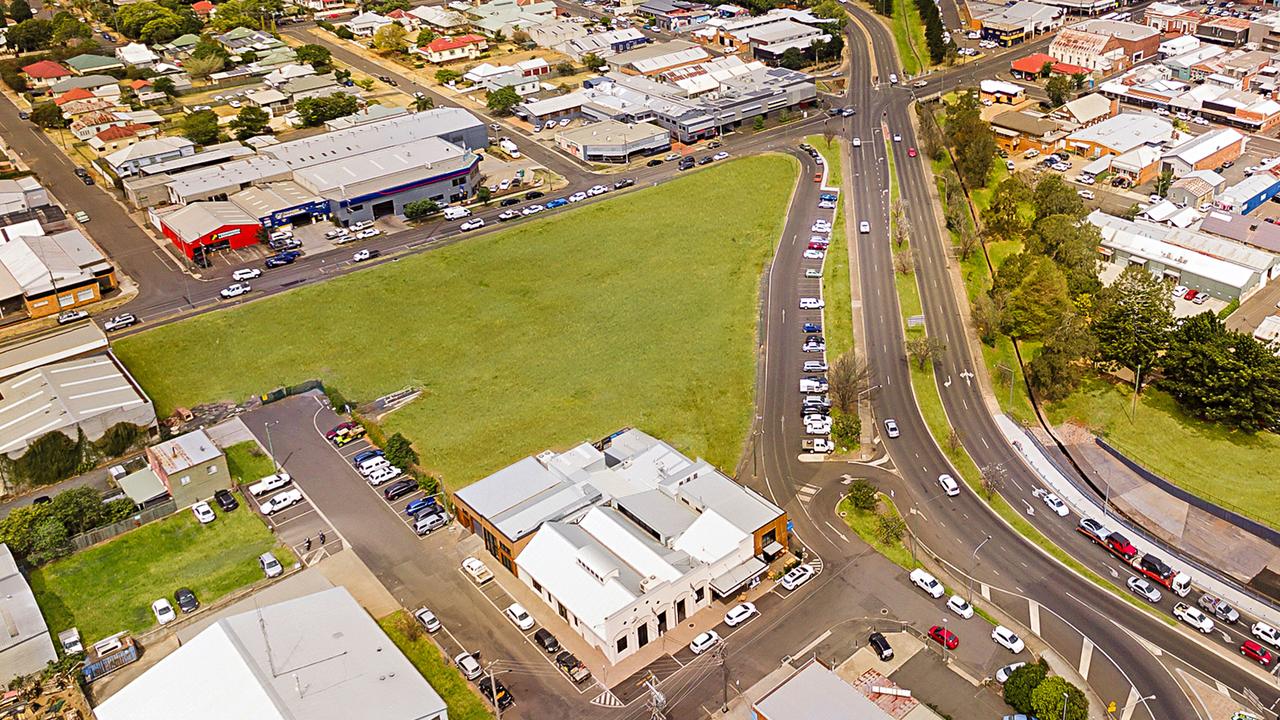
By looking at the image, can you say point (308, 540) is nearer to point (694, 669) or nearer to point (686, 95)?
point (694, 669)

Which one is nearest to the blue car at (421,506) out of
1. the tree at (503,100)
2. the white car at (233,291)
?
the white car at (233,291)

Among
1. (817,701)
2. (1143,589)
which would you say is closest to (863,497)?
(1143,589)

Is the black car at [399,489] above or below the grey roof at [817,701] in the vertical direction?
below

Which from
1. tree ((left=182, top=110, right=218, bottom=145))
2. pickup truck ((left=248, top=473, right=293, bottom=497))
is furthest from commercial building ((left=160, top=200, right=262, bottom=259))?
pickup truck ((left=248, top=473, right=293, bottom=497))

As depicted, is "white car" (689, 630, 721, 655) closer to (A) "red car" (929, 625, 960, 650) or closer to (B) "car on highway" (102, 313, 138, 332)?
(A) "red car" (929, 625, 960, 650)

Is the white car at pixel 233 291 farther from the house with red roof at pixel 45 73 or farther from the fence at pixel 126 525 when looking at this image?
the house with red roof at pixel 45 73

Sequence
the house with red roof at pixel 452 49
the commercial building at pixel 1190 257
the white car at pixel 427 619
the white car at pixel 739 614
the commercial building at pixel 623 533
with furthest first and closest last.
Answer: the house with red roof at pixel 452 49
the commercial building at pixel 1190 257
the white car at pixel 739 614
the white car at pixel 427 619
the commercial building at pixel 623 533
